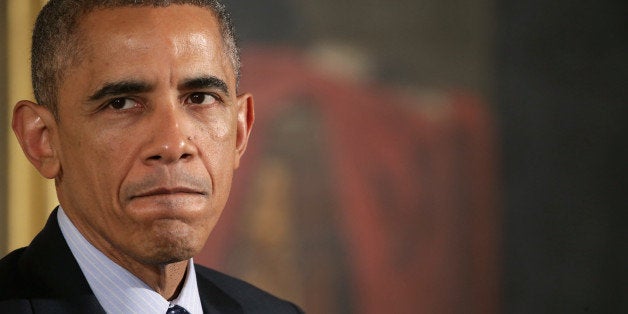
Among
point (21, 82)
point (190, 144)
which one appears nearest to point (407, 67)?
point (21, 82)

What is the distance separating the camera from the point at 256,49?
193 centimetres

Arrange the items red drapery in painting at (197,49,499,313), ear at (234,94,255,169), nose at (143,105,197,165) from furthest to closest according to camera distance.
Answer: red drapery in painting at (197,49,499,313) → ear at (234,94,255,169) → nose at (143,105,197,165)

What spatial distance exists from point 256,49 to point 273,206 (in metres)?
0.33

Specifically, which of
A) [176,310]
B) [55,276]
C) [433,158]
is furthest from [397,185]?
[55,276]

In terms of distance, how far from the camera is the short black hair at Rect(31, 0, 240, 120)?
1.19m

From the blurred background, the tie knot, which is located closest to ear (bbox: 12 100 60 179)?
the tie knot

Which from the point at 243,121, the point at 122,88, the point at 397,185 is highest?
the point at 122,88

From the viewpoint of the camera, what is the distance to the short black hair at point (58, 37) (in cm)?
119

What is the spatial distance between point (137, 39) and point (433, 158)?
107 cm

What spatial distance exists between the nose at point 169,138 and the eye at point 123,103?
0.03 metres

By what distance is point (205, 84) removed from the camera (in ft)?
3.95

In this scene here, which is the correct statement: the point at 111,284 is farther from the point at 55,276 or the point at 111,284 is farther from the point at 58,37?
the point at 58,37

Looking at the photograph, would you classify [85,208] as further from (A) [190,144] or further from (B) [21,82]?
(B) [21,82]

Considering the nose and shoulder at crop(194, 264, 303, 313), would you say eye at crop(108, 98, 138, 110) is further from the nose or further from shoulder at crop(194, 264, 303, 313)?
shoulder at crop(194, 264, 303, 313)
